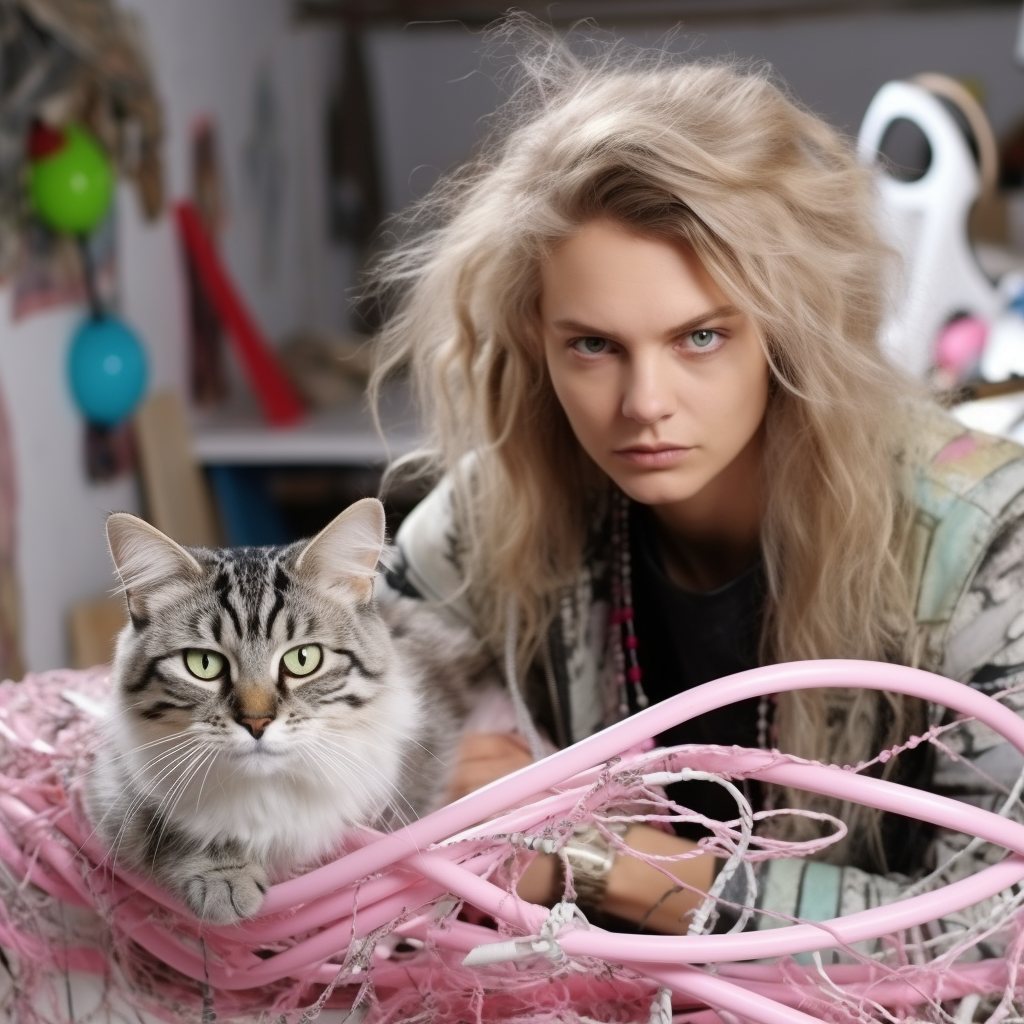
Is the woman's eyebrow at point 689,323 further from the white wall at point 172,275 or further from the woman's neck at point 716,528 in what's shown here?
the white wall at point 172,275

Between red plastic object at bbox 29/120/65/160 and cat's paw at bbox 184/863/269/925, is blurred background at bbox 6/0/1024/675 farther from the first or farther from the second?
cat's paw at bbox 184/863/269/925

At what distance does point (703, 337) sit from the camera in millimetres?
1012

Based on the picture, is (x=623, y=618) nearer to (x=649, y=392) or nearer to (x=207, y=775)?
(x=649, y=392)

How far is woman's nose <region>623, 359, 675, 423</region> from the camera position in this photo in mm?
985

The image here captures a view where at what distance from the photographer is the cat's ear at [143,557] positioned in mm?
857

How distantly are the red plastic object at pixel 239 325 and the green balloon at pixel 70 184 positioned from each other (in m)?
0.62

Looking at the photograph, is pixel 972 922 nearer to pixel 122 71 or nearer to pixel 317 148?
pixel 122 71

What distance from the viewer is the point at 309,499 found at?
356 centimetres

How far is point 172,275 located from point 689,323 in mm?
2241

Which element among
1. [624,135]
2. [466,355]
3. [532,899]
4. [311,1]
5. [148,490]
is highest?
[311,1]

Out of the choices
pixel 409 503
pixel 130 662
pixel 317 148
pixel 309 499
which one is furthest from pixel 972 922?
pixel 317 148

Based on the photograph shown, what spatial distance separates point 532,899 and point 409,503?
110cm

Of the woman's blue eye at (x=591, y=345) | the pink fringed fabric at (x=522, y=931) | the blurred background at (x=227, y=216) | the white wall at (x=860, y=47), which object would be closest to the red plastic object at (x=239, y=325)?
the blurred background at (x=227, y=216)

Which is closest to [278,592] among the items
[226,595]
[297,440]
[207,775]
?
[226,595]
